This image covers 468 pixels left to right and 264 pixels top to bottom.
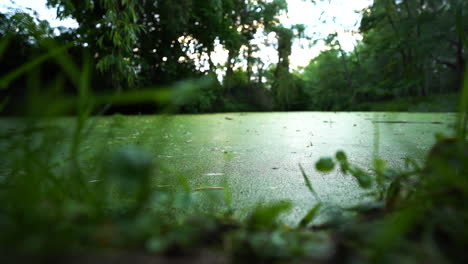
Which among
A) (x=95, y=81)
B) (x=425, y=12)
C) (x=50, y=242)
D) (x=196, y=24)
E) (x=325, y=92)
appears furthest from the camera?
(x=325, y=92)

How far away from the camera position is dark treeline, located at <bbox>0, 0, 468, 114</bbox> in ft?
13.5

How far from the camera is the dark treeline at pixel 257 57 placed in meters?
4.10

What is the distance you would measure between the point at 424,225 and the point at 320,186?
532 millimetres

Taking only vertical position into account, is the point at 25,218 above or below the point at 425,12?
below

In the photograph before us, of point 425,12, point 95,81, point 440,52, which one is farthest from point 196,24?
point 440,52

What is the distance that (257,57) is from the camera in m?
13.3

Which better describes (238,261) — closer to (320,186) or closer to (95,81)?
(320,186)

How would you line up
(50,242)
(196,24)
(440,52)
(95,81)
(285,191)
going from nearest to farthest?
(50,242) < (285,191) < (95,81) < (196,24) < (440,52)

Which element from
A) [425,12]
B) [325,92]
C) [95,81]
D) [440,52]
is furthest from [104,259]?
[325,92]

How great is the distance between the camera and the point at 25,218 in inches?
9.1

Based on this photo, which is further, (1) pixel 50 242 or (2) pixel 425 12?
(2) pixel 425 12

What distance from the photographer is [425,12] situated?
338 inches

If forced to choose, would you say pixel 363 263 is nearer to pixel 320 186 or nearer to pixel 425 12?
pixel 320 186

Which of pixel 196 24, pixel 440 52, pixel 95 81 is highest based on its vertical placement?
pixel 196 24
